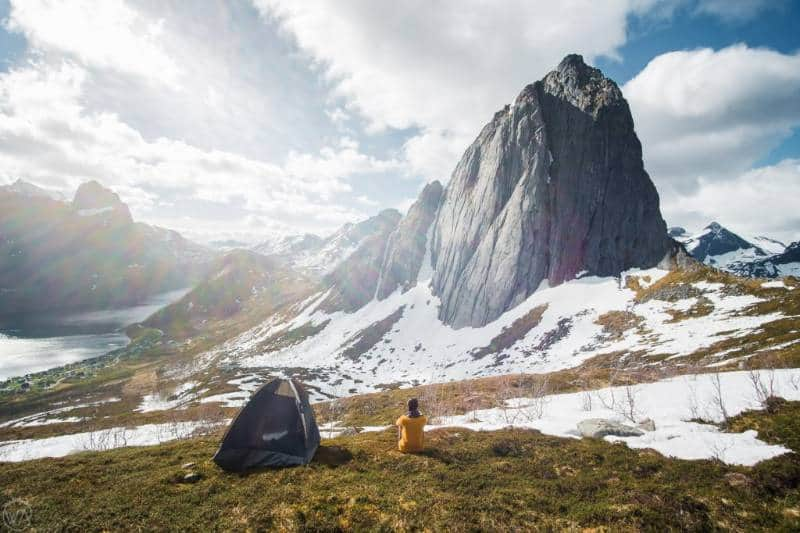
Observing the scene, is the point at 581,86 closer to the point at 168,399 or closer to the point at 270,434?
the point at 270,434

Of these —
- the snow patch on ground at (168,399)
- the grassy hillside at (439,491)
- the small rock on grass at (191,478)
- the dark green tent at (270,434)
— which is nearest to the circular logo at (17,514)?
the grassy hillside at (439,491)

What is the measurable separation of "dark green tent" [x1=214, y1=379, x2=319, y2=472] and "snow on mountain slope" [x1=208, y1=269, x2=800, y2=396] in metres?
42.7

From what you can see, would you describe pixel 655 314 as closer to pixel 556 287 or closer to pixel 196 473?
pixel 556 287

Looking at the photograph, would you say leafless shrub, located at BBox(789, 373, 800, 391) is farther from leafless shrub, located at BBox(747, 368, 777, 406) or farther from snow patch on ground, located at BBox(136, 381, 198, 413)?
snow patch on ground, located at BBox(136, 381, 198, 413)

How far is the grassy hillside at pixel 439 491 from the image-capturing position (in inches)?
402

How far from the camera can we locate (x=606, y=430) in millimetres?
16984

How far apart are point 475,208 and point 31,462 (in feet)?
426

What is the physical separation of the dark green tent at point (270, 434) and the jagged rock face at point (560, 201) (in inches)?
3762

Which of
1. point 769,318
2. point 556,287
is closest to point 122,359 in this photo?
point 556,287

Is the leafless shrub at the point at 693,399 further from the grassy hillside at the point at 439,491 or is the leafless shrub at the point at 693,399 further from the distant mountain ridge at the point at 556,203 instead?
the distant mountain ridge at the point at 556,203

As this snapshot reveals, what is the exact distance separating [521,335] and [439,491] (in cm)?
7970

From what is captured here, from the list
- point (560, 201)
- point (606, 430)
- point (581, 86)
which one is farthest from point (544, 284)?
point (606, 430)

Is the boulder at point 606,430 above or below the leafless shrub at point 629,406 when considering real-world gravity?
above

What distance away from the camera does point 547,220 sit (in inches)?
4250
